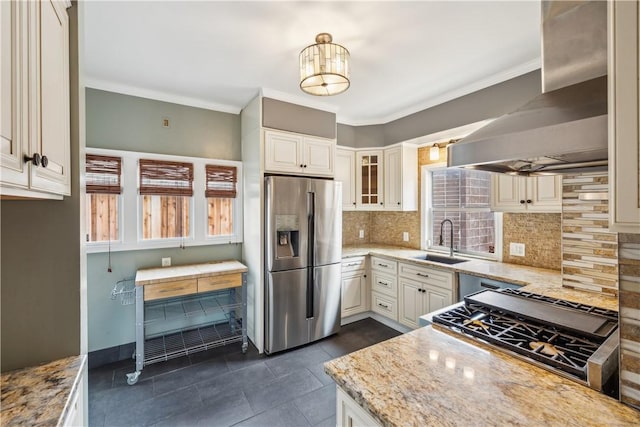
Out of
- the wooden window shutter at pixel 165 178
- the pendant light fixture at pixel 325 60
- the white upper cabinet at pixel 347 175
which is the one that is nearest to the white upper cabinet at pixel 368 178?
the white upper cabinet at pixel 347 175

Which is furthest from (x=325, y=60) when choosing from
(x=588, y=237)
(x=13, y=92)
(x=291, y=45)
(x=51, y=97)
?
(x=588, y=237)

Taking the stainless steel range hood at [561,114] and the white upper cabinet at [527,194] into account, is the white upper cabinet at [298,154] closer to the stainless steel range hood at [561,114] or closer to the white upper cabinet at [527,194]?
the white upper cabinet at [527,194]

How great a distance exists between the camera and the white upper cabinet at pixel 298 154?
9.55 ft

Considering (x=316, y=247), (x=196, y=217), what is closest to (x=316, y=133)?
(x=316, y=247)

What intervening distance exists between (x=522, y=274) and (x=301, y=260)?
6.66 feet

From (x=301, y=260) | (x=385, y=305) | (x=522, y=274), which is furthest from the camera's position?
(x=385, y=305)

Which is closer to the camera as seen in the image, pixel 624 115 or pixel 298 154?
pixel 624 115

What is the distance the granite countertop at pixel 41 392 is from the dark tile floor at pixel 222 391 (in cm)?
115

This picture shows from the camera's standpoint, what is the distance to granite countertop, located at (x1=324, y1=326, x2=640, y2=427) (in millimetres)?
806

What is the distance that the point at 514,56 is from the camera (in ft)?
7.43

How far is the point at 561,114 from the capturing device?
904 mm

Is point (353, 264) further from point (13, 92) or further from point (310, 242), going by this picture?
point (13, 92)

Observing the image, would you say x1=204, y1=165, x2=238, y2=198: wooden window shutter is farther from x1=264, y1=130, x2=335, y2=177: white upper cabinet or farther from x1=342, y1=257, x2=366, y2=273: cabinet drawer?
x1=342, y1=257, x2=366, y2=273: cabinet drawer

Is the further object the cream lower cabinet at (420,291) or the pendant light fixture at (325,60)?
the cream lower cabinet at (420,291)
